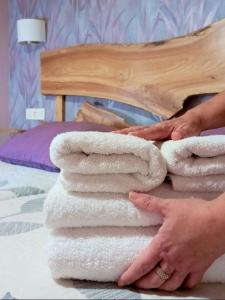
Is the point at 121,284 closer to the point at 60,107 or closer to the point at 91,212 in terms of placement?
the point at 91,212

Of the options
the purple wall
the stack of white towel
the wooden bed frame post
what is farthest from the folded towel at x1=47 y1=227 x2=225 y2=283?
the purple wall

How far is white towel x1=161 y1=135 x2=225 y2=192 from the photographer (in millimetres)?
644

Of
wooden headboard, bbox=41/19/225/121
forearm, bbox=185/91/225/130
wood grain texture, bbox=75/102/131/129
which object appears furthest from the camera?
wood grain texture, bbox=75/102/131/129

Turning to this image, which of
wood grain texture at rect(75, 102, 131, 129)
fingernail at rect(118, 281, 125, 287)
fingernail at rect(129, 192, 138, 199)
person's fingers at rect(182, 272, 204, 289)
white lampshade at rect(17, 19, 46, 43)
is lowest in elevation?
wood grain texture at rect(75, 102, 131, 129)

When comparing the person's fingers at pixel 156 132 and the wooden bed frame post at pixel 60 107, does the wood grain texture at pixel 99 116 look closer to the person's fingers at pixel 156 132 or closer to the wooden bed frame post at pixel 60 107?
the wooden bed frame post at pixel 60 107

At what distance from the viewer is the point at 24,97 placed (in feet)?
9.62

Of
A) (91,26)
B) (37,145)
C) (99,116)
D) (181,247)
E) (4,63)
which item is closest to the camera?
(181,247)

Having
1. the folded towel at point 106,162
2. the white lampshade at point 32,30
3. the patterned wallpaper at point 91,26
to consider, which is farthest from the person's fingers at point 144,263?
the white lampshade at point 32,30

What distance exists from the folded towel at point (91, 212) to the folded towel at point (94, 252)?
2cm

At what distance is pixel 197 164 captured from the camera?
0.65 meters

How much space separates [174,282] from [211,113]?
56cm

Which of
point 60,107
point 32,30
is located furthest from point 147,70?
point 32,30

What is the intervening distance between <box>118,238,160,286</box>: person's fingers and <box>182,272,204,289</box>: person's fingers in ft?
0.20

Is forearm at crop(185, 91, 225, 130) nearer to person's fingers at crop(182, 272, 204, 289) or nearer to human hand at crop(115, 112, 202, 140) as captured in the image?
human hand at crop(115, 112, 202, 140)
